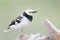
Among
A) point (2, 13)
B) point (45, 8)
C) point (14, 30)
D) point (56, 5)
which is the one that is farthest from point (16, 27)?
point (56, 5)

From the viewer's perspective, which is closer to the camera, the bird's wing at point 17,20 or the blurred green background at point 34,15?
the bird's wing at point 17,20

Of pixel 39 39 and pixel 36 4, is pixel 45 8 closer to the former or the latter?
pixel 36 4

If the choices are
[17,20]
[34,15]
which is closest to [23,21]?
[17,20]

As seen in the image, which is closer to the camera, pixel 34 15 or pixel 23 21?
pixel 23 21

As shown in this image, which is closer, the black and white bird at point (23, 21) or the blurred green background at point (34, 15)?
the black and white bird at point (23, 21)

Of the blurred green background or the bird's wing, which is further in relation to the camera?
the blurred green background

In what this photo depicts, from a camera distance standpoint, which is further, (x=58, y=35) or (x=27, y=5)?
(x=27, y=5)

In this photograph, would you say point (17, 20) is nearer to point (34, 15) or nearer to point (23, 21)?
point (23, 21)

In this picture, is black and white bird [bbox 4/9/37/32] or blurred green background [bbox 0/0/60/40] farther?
blurred green background [bbox 0/0/60/40]
